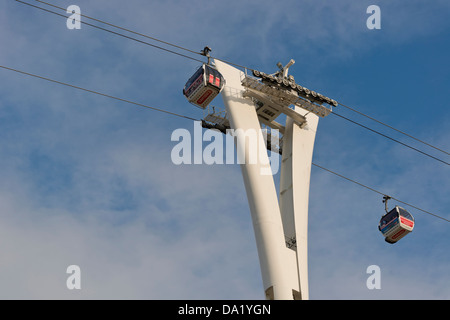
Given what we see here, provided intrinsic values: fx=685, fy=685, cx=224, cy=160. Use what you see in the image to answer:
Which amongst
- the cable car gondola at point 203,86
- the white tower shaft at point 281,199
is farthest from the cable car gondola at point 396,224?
the cable car gondola at point 203,86

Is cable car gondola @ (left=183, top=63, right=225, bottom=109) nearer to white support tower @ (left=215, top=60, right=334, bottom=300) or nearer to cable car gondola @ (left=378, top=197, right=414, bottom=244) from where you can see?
white support tower @ (left=215, top=60, right=334, bottom=300)

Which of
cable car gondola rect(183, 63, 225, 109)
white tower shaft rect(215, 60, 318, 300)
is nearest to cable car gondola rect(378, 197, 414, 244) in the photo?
white tower shaft rect(215, 60, 318, 300)

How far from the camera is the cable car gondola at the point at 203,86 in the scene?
100ft

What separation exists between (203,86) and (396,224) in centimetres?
1364

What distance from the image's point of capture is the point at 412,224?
3728 cm

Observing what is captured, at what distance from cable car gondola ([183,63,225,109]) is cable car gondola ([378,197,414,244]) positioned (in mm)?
12692

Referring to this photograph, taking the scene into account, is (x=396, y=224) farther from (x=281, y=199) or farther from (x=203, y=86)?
(x=203, y=86)

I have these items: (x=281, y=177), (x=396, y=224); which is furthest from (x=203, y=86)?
(x=396, y=224)

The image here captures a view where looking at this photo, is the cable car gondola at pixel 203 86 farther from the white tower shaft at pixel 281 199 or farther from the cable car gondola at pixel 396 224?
the cable car gondola at pixel 396 224

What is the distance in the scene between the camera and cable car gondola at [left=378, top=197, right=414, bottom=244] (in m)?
36.8

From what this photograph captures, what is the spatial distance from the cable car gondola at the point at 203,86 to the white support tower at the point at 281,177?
2.74 m
